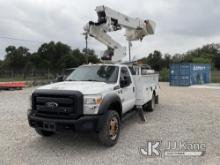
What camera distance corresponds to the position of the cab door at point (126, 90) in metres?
6.39

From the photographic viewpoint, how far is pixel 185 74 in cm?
2508

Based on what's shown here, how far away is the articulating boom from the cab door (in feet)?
6.21

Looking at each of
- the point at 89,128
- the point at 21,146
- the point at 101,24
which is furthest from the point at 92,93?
the point at 101,24

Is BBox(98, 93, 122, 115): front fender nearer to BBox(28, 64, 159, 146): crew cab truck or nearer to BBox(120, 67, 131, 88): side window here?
BBox(28, 64, 159, 146): crew cab truck

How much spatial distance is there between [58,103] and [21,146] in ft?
4.82

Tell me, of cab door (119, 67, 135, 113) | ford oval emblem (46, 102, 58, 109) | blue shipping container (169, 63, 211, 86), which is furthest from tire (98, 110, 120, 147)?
blue shipping container (169, 63, 211, 86)

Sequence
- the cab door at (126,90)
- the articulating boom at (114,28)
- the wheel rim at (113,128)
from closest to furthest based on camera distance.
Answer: the wheel rim at (113,128) → the cab door at (126,90) → the articulating boom at (114,28)

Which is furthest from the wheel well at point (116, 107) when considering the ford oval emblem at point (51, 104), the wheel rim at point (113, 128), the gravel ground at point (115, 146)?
the ford oval emblem at point (51, 104)

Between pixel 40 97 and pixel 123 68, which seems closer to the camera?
pixel 40 97

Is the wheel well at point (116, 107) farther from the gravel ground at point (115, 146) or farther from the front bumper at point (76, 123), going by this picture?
the gravel ground at point (115, 146)

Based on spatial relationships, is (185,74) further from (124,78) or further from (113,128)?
(113,128)

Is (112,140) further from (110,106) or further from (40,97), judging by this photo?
(40,97)

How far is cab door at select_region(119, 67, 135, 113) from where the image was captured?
6391 mm

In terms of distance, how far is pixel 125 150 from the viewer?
5227 millimetres
